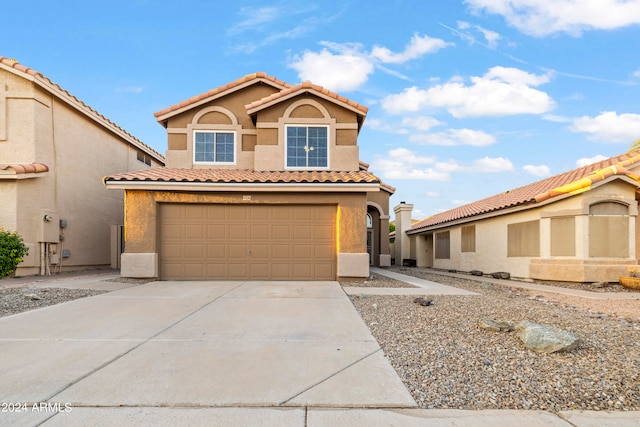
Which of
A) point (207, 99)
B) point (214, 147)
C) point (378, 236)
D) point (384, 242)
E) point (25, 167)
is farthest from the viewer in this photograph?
point (378, 236)

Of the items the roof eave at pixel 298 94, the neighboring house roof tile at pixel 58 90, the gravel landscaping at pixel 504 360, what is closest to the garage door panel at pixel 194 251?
the roof eave at pixel 298 94

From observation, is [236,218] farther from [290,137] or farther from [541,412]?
[541,412]

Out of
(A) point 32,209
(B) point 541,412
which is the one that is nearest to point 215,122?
(A) point 32,209

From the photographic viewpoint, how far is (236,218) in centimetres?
1234

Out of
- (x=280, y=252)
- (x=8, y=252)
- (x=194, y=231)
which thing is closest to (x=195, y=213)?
(x=194, y=231)

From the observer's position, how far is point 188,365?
446cm

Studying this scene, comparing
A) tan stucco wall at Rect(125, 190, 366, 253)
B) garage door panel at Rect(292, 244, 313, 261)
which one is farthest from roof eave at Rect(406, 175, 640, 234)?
garage door panel at Rect(292, 244, 313, 261)

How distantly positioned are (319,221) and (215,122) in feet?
20.6

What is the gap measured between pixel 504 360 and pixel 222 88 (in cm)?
1375

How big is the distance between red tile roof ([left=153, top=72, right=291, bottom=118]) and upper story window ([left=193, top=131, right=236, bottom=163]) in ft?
3.86

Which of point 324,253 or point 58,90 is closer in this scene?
point 324,253

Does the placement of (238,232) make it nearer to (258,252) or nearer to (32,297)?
(258,252)

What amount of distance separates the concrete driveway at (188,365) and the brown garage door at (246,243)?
175 inches

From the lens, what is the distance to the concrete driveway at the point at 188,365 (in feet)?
11.3
